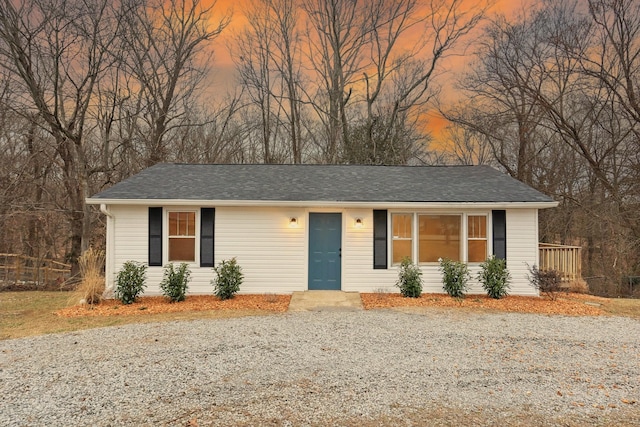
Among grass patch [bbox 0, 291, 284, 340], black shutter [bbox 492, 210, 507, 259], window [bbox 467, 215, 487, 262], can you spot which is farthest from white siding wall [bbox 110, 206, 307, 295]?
black shutter [bbox 492, 210, 507, 259]

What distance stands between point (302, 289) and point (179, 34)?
1516cm

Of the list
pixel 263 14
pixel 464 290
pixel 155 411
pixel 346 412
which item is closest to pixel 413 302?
pixel 464 290

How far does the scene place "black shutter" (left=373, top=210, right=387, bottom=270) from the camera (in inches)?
378

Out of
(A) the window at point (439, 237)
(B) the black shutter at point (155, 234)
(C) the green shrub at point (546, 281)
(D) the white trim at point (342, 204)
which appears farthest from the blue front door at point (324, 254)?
(C) the green shrub at point (546, 281)

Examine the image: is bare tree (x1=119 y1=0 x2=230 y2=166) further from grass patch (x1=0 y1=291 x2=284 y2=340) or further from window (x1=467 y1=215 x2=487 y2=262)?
window (x1=467 y1=215 x2=487 y2=262)

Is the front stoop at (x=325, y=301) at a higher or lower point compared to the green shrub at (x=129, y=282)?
lower

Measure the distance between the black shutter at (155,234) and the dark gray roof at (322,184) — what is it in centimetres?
46

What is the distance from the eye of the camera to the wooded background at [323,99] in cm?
1367

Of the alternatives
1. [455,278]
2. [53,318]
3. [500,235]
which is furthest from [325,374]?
[500,235]

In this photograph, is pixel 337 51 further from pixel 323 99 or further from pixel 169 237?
pixel 169 237

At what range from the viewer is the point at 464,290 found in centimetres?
955

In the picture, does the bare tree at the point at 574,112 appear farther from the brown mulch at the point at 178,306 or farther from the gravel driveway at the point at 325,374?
the brown mulch at the point at 178,306

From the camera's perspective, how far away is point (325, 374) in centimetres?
446

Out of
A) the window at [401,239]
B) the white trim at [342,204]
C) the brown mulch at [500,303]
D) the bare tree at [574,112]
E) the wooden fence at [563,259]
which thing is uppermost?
the bare tree at [574,112]
